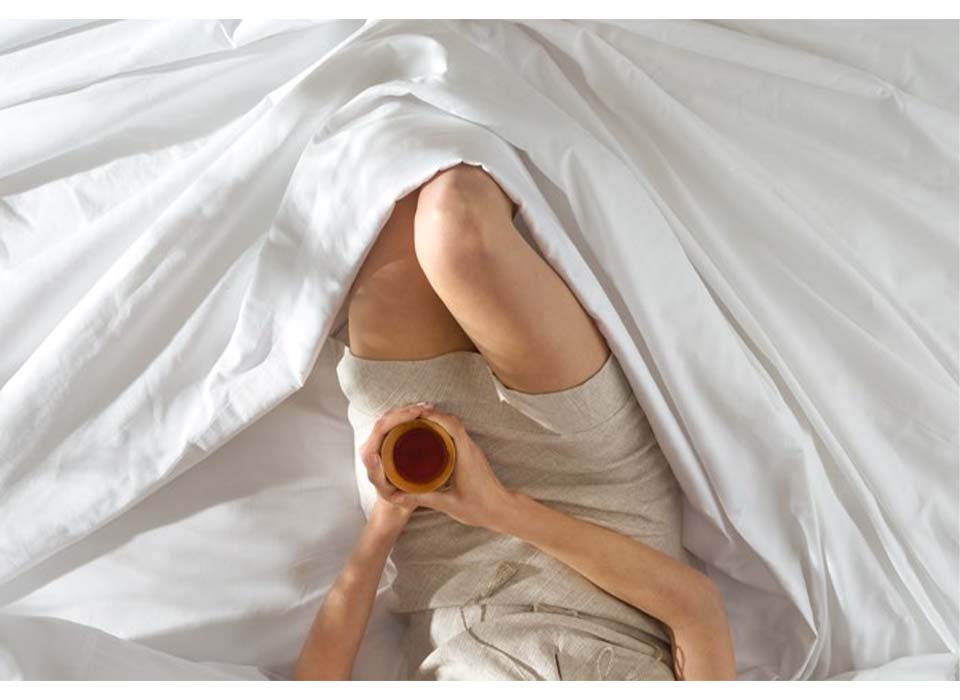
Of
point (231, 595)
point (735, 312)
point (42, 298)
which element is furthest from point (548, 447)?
point (42, 298)

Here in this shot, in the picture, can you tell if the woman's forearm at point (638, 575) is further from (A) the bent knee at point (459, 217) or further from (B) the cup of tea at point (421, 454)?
(A) the bent knee at point (459, 217)

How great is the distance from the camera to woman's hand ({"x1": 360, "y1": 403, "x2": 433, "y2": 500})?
4.53 ft

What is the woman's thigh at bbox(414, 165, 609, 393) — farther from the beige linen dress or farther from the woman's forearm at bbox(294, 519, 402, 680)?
the woman's forearm at bbox(294, 519, 402, 680)

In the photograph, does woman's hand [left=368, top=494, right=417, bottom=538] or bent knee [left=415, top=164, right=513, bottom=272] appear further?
woman's hand [left=368, top=494, right=417, bottom=538]

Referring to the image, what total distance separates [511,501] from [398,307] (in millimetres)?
233

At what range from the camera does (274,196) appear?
4.91 ft

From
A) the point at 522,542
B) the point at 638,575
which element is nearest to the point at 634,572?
→ the point at 638,575

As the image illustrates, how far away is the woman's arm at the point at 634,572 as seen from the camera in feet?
4.79

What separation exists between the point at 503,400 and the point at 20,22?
66 cm

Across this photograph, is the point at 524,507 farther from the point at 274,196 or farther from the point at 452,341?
the point at 274,196

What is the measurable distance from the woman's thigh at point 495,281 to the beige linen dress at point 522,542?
52mm

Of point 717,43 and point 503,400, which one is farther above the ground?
point 717,43

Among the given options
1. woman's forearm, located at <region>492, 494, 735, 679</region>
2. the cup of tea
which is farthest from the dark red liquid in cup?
woman's forearm, located at <region>492, 494, 735, 679</region>

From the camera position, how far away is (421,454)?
1.40 m
